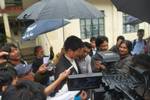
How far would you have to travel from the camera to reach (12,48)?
4.94 m

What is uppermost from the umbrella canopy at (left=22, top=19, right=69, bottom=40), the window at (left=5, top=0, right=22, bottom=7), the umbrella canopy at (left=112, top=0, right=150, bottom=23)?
the window at (left=5, top=0, right=22, bottom=7)

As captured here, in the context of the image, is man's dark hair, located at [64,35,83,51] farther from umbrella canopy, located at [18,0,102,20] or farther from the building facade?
the building facade

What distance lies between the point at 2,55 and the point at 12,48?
3.62ft

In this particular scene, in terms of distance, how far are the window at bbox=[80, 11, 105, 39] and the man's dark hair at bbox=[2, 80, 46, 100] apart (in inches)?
525

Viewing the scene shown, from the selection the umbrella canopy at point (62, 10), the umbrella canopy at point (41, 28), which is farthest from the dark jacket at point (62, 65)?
the umbrella canopy at point (41, 28)

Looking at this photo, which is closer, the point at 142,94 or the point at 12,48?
the point at 142,94

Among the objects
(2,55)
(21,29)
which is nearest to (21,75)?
(2,55)

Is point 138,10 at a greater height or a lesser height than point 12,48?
greater

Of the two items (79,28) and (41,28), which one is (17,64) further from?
(79,28)

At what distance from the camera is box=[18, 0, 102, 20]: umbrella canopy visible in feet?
14.9

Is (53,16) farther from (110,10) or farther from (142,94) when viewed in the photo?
(110,10)

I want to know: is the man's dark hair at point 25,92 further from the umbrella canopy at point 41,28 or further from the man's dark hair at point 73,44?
the umbrella canopy at point 41,28

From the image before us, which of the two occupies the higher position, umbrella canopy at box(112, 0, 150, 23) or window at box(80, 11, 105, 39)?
umbrella canopy at box(112, 0, 150, 23)

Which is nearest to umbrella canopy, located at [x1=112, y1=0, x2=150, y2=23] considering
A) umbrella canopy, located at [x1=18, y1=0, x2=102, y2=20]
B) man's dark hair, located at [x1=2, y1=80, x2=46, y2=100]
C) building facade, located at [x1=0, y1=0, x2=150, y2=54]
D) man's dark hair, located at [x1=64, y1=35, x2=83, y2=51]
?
man's dark hair, located at [x1=2, y1=80, x2=46, y2=100]
